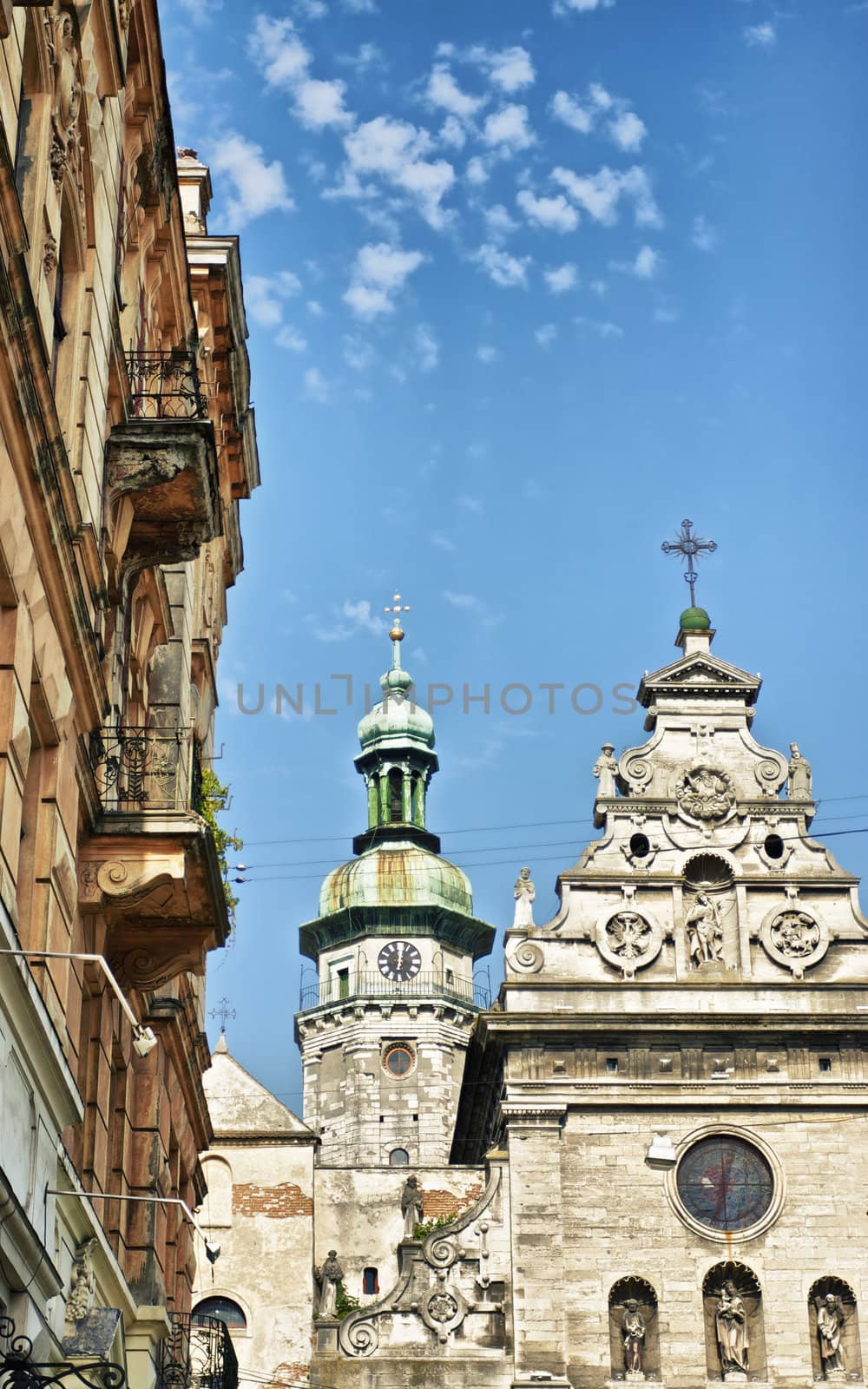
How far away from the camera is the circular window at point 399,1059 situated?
2431 inches

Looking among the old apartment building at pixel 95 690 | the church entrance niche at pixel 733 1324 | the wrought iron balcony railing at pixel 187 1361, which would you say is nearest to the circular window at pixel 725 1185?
the church entrance niche at pixel 733 1324

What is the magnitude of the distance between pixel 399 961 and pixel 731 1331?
3203 cm

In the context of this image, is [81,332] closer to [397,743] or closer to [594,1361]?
[594,1361]

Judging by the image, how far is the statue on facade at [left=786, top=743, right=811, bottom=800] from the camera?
37750 mm

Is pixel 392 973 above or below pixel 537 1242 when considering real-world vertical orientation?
above

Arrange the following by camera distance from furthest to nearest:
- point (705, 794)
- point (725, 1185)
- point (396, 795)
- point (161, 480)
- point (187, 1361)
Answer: point (396, 795) → point (705, 794) → point (725, 1185) → point (187, 1361) → point (161, 480)

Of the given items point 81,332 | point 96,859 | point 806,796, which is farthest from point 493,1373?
point 81,332

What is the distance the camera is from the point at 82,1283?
12312 millimetres

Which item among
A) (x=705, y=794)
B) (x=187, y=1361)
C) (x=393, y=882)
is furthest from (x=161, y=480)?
(x=393, y=882)

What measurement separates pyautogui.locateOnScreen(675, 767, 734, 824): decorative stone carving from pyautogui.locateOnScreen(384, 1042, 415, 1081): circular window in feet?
86.3

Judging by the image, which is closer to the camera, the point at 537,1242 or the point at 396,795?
the point at 537,1242

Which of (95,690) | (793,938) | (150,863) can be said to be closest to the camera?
(95,690)

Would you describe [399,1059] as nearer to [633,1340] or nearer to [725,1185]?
[725,1185]

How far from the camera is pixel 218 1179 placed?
39.7 meters
